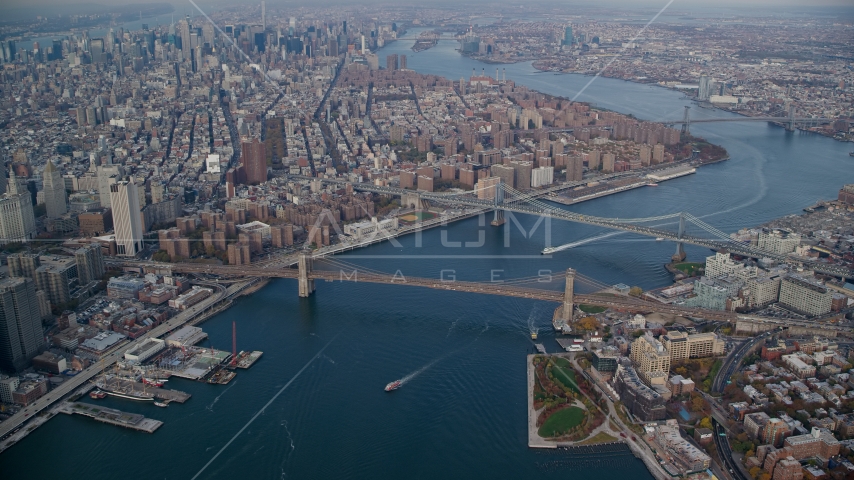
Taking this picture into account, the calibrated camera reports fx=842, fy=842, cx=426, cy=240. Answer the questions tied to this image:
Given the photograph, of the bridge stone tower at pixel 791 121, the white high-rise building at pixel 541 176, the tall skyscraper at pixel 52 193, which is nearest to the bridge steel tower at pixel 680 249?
the white high-rise building at pixel 541 176

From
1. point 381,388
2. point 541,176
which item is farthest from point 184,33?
point 381,388

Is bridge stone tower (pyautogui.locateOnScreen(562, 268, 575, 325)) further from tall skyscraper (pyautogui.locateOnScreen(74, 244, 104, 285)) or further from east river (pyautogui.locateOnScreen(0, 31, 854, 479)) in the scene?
tall skyscraper (pyautogui.locateOnScreen(74, 244, 104, 285))

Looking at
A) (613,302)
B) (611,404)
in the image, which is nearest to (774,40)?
(613,302)

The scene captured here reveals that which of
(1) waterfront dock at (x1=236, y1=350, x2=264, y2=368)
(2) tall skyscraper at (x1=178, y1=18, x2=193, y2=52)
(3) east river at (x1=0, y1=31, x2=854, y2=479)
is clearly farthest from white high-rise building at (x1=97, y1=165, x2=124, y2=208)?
(2) tall skyscraper at (x1=178, y1=18, x2=193, y2=52)

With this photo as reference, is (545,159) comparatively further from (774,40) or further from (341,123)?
(774,40)

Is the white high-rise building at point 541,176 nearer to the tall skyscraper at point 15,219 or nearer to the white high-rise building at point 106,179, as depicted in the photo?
the white high-rise building at point 106,179

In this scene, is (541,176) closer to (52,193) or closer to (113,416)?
(52,193)
